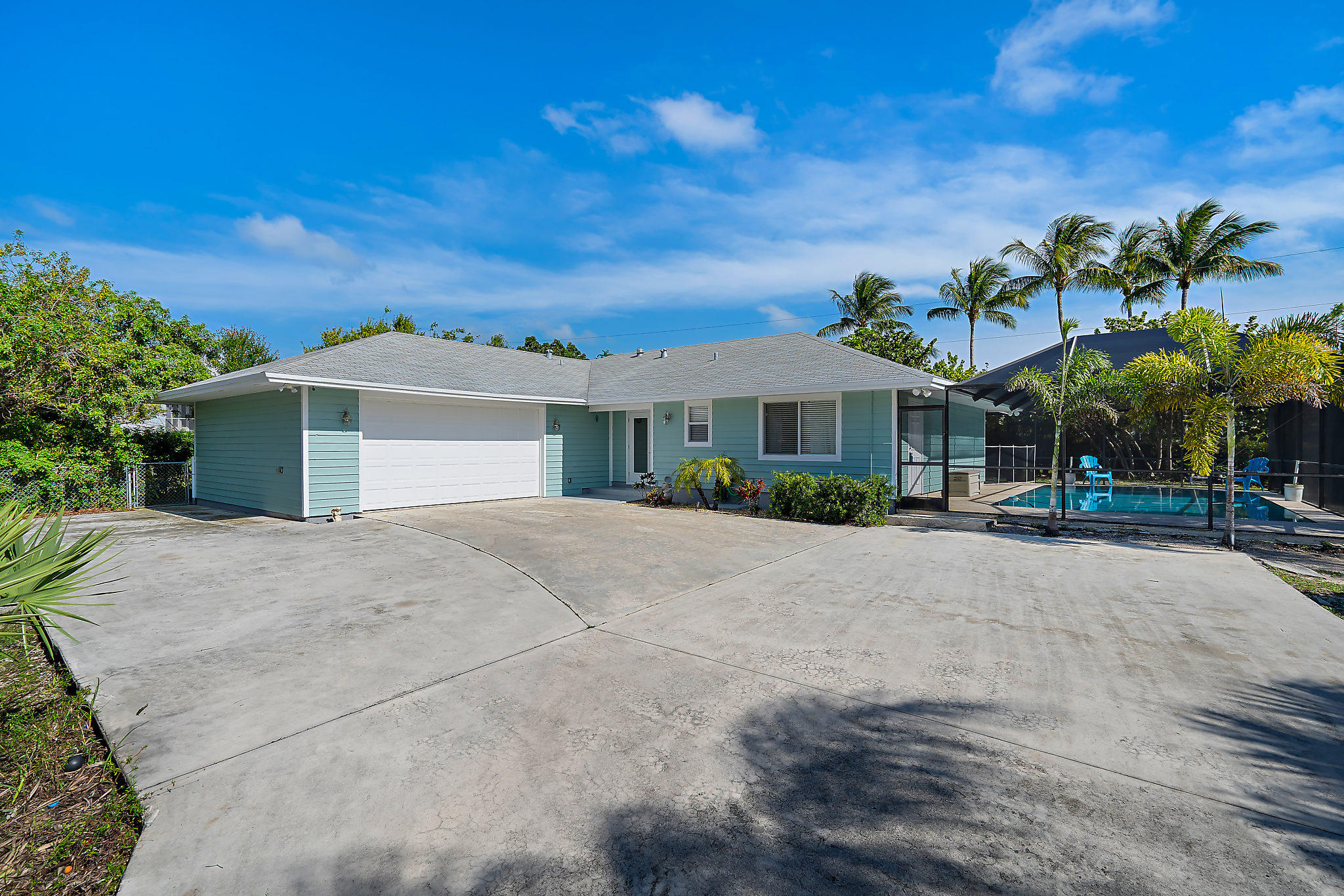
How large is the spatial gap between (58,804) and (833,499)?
1070 cm

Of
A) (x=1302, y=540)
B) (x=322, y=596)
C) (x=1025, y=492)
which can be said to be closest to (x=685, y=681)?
(x=322, y=596)

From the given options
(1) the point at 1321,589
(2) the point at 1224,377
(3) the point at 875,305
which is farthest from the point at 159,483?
(3) the point at 875,305

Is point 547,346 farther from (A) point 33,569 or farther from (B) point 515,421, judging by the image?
(A) point 33,569

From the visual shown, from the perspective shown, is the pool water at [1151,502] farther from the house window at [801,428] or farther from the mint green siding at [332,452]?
the mint green siding at [332,452]

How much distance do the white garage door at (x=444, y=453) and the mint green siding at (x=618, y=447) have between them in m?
2.52

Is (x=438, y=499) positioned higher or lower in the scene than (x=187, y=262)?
lower

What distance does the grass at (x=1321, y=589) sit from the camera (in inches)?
230

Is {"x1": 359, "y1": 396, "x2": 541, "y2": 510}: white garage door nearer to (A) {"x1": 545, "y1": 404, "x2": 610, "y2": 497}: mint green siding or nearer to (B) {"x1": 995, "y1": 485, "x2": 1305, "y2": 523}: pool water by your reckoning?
(A) {"x1": 545, "y1": 404, "x2": 610, "y2": 497}: mint green siding

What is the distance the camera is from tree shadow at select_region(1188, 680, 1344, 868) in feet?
8.35

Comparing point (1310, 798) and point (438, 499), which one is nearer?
point (1310, 798)

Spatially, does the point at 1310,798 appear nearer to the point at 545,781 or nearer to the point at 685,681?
the point at 685,681

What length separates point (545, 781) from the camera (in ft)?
9.53

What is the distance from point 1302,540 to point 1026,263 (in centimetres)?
1407

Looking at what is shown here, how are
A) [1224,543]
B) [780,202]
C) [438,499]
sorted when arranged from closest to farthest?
1. [1224,543]
2. [438,499]
3. [780,202]
